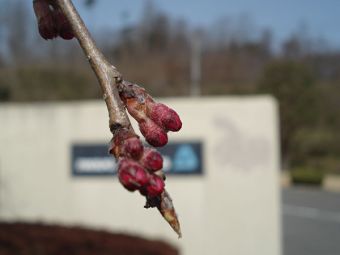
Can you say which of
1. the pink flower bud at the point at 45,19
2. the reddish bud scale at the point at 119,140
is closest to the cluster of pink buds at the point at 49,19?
the pink flower bud at the point at 45,19

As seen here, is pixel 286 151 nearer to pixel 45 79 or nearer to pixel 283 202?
pixel 283 202

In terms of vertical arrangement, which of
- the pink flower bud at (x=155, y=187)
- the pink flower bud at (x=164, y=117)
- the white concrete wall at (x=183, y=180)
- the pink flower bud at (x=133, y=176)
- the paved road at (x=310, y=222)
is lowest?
the paved road at (x=310, y=222)

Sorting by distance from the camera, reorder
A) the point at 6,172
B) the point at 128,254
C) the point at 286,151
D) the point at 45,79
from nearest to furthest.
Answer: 1. the point at 128,254
2. the point at 6,172
3. the point at 45,79
4. the point at 286,151

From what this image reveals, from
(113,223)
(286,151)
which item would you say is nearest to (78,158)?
(113,223)

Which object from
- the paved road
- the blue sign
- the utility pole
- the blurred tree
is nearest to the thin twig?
the blue sign

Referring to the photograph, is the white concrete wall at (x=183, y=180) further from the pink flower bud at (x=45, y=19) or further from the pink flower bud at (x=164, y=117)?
the pink flower bud at (x=164, y=117)

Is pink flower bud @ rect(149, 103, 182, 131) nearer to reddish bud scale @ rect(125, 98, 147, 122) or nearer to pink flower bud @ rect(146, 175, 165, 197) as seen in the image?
reddish bud scale @ rect(125, 98, 147, 122)

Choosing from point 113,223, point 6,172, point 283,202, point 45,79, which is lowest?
point 283,202
